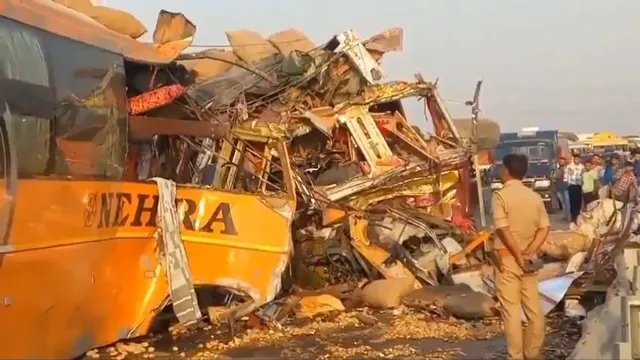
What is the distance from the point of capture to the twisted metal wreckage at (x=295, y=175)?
804 cm

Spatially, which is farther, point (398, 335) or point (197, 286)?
point (398, 335)

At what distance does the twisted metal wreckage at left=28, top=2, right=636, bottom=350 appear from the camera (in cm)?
804

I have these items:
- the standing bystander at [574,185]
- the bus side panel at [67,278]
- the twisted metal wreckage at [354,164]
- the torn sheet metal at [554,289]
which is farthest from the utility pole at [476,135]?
the standing bystander at [574,185]

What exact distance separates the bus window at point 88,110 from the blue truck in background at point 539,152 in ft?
60.1

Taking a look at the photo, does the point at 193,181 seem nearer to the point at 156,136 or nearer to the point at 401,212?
the point at 156,136

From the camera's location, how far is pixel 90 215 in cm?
689

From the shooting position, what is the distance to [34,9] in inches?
259

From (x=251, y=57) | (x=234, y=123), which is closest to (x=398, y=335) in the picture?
(x=234, y=123)

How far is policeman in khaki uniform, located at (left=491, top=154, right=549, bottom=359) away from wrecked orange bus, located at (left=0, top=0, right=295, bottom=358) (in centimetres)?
233

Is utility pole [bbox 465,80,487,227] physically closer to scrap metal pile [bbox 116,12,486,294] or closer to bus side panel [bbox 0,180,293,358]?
scrap metal pile [bbox 116,12,486,294]

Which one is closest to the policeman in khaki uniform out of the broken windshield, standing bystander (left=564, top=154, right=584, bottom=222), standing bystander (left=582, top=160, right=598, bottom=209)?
standing bystander (left=582, top=160, right=598, bottom=209)

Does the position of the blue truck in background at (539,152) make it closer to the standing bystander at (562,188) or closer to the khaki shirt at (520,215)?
the standing bystander at (562,188)

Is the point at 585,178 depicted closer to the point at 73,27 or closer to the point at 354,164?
the point at 354,164

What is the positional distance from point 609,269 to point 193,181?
437 cm
